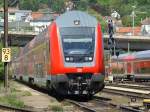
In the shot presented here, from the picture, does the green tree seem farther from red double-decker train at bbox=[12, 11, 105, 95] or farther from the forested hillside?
red double-decker train at bbox=[12, 11, 105, 95]

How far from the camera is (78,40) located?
80.4 ft

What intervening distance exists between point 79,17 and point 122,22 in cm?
16683

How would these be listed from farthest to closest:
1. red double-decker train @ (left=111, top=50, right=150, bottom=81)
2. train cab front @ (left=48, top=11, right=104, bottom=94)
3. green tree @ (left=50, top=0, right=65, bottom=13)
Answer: green tree @ (left=50, top=0, right=65, bottom=13), red double-decker train @ (left=111, top=50, right=150, bottom=81), train cab front @ (left=48, top=11, right=104, bottom=94)

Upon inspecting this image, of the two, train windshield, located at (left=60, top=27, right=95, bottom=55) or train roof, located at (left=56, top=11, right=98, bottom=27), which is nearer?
train windshield, located at (left=60, top=27, right=95, bottom=55)

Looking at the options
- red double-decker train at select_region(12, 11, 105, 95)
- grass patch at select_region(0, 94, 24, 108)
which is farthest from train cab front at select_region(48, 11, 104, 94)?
grass patch at select_region(0, 94, 24, 108)

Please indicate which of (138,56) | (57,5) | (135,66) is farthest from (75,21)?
(57,5)

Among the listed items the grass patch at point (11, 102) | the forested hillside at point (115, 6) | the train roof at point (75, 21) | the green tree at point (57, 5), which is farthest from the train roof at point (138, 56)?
the forested hillside at point (115, 6)

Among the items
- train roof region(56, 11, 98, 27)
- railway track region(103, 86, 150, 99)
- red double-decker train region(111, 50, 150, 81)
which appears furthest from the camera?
red double-decker train region(111, 50, 150, 81)

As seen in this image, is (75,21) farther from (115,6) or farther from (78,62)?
(115,6)

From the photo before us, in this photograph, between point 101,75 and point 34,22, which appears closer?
point 101,75

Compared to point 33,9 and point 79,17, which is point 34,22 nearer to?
point 33,9

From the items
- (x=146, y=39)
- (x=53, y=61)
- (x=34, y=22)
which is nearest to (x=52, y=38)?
(x=53, y=61)

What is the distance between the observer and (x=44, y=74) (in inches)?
1067

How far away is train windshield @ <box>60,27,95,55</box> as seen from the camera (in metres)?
24.3
